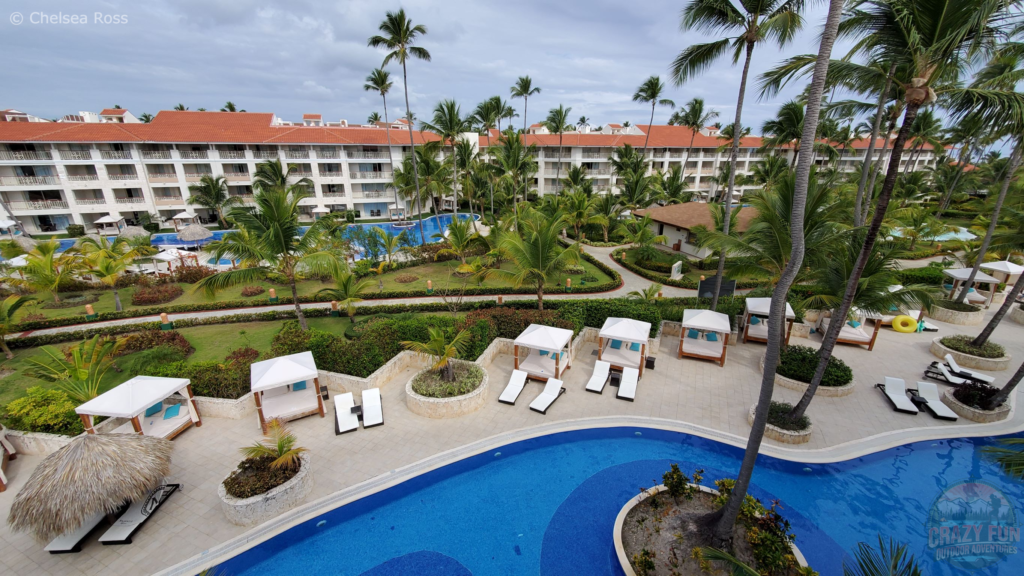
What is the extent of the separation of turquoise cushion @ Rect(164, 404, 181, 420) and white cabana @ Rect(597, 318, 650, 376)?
12.8m

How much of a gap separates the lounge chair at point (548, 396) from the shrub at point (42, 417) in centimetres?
1191

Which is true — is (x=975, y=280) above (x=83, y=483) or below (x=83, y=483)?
above

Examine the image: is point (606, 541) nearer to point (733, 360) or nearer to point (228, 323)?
point (733, 360)

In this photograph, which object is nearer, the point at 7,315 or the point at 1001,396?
the point at 1001,396

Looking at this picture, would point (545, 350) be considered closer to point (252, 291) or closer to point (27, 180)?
point (252, 291)

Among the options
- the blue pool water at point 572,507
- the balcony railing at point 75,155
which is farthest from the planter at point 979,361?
the balcony railing at point 75,155

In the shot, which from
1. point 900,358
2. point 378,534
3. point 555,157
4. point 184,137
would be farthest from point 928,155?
point 184,137

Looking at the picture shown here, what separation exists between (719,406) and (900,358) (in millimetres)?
8900

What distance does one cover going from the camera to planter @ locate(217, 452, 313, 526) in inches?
327

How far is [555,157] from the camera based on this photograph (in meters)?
52.3

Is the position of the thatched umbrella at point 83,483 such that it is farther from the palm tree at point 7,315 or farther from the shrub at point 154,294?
the shrub at point 154,294

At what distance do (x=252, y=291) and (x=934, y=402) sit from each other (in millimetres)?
28650

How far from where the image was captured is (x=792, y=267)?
634 centimetres

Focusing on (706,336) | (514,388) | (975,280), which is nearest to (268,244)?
(514,388)
